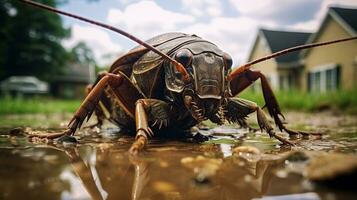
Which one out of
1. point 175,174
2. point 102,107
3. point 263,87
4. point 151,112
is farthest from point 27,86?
point 175,174

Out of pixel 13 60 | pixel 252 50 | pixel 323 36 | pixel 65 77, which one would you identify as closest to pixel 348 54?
pixel 323 36

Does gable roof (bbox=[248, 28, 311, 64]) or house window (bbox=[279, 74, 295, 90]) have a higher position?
gable roof (bbox=[248, 28, 311, 64])

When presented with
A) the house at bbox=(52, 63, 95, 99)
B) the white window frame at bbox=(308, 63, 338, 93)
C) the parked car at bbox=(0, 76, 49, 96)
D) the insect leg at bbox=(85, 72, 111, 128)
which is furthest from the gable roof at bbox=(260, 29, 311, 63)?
the insect leg at bbox=(85, 72, 111, 128)

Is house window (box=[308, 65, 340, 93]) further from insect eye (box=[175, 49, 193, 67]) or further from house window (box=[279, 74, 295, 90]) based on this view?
insect eye (box=[175, 49, 193, 67])

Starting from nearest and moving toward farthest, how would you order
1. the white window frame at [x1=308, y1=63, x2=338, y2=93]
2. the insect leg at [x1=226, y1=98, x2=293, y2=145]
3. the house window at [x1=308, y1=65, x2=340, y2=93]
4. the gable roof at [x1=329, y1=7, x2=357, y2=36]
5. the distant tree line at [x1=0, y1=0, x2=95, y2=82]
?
the insect leg at [x1=226, y1=98, x2=293, y2=145] → the gable roof at [x1=329, y1=7, x2=357, y2=36] → the house window at [x1=308, y1=65, x2=340, y2=93] → the white window frame at [x1=308, y1=63, x2=338, y2=93] → the distant tree line at [x1=0, y1=0, x2=95, y2=82]

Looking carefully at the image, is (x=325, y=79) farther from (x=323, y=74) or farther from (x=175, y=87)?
(x=175, y=87)
